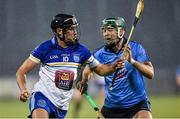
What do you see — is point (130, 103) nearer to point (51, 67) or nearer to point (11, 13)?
point (51, 67)

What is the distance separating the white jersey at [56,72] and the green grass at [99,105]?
669 cm

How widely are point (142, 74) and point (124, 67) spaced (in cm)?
27

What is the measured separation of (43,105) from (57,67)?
468 mm

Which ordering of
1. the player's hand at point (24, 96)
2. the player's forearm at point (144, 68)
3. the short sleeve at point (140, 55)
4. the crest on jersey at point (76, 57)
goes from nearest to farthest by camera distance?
the player's hand at point (24, 96)
the crest on jersey at point (76, 57)
the player's forearm at point (144, 68)
the short sleeve at point (140, 55)

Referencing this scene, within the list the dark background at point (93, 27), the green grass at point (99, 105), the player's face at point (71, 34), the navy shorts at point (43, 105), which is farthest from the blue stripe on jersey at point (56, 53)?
the dark background at point (93, 27)

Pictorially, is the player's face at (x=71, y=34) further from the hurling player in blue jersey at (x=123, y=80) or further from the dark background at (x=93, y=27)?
the dark background at (x=93, y=27)

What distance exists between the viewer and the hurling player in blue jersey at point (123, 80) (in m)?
9.12

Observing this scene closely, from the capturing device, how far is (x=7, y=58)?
2120cm

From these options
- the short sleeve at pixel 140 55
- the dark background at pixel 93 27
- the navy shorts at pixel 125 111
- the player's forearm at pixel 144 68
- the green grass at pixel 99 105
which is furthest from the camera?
the dark background at pixel 93 27

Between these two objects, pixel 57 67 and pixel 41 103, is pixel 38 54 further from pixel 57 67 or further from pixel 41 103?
pixel 41 103

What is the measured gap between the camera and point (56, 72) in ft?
28.0

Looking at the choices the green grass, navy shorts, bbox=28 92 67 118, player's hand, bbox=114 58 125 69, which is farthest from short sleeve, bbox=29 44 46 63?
the green grass

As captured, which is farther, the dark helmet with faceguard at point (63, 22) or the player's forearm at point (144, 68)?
the player's forearm at point (144, 68)

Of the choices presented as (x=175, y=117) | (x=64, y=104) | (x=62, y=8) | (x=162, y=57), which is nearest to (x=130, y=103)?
(x=64, y=104)
